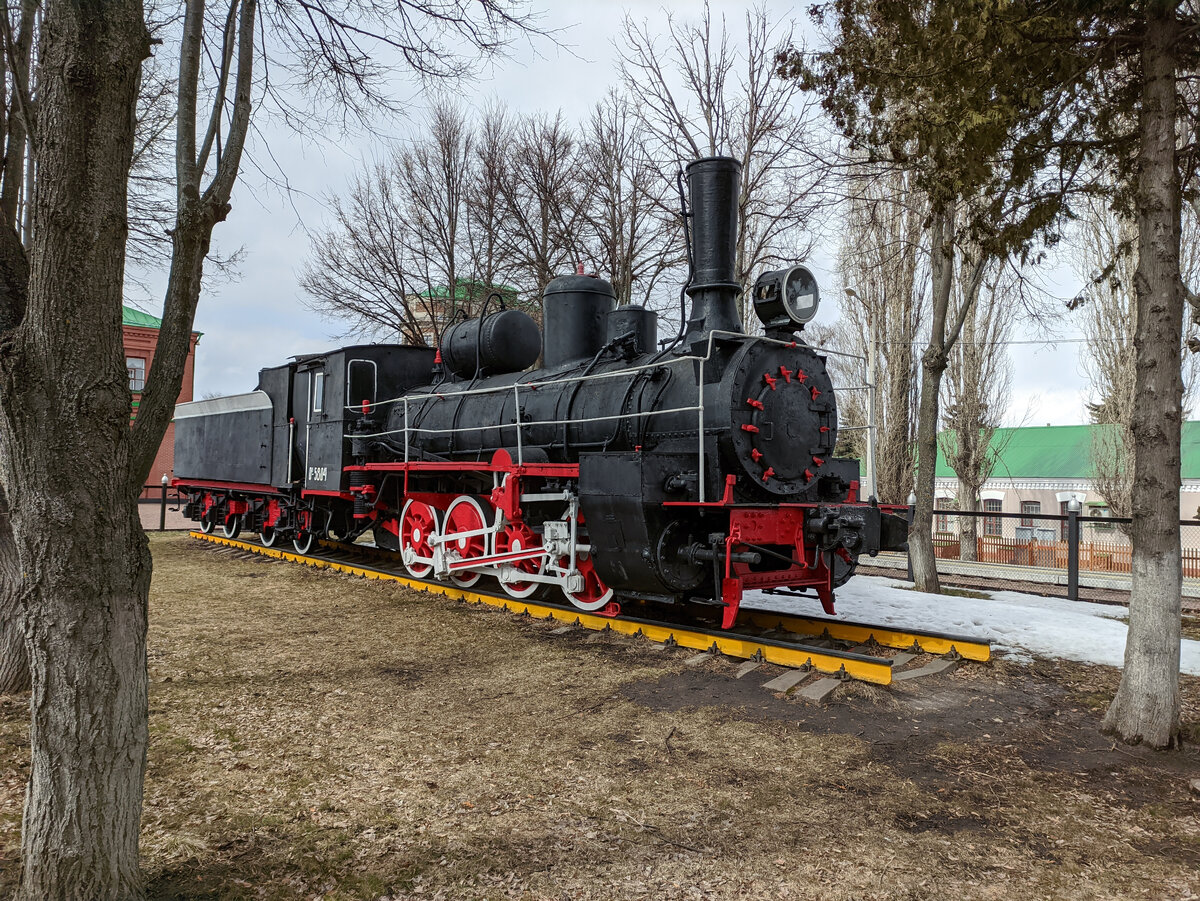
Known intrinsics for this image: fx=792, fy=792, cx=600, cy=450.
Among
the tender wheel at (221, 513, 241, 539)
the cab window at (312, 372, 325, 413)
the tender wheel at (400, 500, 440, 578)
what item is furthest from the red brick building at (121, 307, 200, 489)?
the tender wheel at (400, 500, 440, 578)

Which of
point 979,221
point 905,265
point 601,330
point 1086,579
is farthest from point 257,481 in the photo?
point 905,265

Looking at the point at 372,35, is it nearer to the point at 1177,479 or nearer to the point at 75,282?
the point at 75,282

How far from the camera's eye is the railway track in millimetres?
6062

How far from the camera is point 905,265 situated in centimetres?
2053

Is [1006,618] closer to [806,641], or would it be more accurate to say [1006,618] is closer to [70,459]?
[806,641]

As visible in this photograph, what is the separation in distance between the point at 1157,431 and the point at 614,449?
435 cm

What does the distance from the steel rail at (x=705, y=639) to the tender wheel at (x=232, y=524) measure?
661 centimetres

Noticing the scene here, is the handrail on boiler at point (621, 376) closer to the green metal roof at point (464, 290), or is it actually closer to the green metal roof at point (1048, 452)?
the green metal roof at point (464, 290)

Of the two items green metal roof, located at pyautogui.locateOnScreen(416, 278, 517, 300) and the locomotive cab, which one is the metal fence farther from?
green metal roof, located at pyautogui.locateOnScreen(416, 278, 517, 300)

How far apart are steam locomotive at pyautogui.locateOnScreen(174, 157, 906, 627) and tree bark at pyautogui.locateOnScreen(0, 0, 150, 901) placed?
4262 millimetres

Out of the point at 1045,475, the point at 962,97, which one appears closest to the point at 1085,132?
the point at 962,97

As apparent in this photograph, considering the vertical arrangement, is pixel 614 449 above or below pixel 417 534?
above

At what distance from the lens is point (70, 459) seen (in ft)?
8.98

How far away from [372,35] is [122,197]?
2.92 meters
